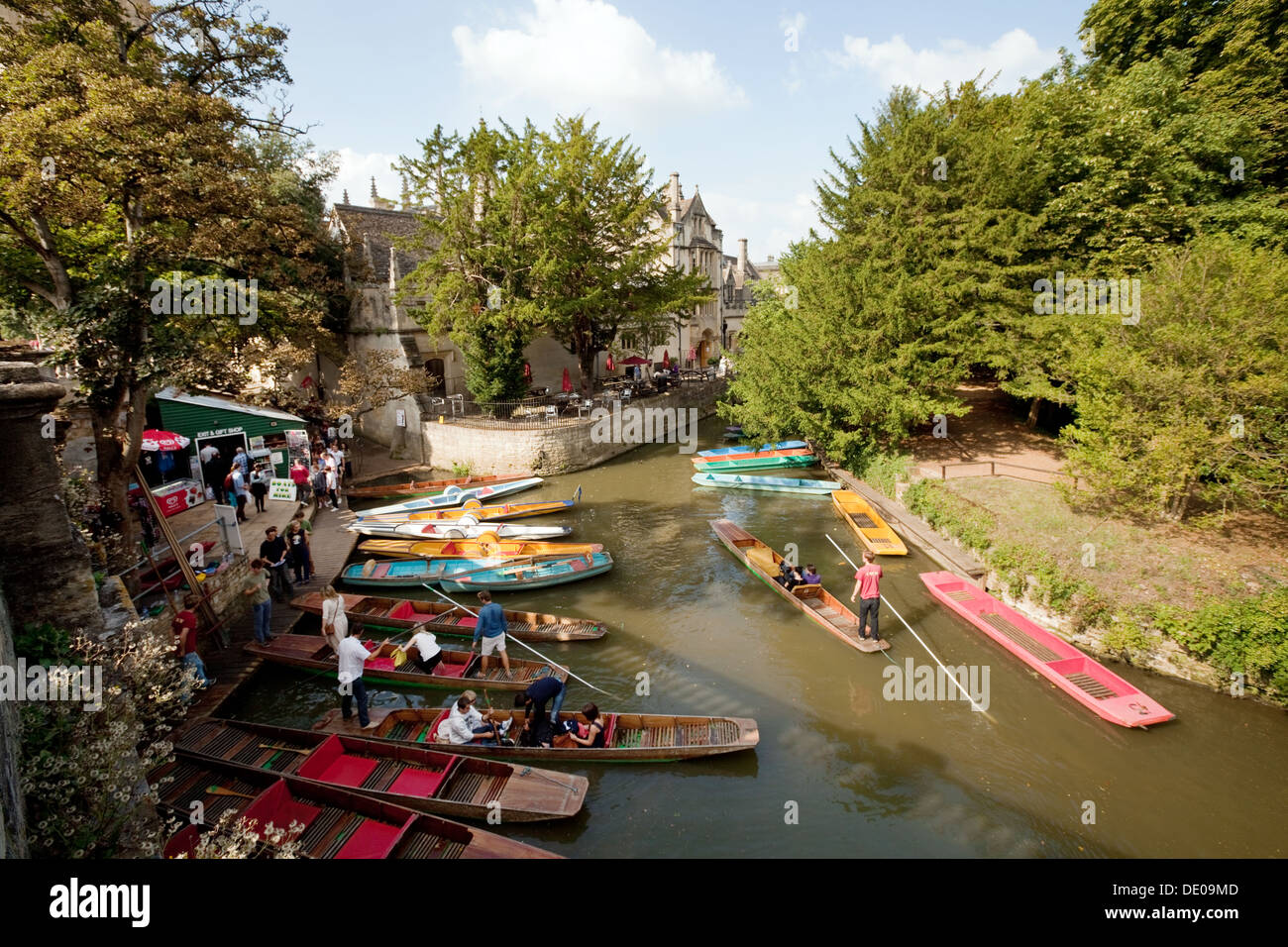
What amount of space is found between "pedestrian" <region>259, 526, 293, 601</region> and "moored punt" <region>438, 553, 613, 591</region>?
11.7 ft

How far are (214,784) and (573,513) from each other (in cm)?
1484

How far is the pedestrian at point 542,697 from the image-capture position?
30.9ft

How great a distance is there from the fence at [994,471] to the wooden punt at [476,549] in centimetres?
1272

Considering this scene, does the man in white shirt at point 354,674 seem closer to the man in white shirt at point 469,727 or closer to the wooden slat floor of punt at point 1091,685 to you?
the man in white shirt at point 469,727

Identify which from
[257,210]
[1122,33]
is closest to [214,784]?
[257,210]

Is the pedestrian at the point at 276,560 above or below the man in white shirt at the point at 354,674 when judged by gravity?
above

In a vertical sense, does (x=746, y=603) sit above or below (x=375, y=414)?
below

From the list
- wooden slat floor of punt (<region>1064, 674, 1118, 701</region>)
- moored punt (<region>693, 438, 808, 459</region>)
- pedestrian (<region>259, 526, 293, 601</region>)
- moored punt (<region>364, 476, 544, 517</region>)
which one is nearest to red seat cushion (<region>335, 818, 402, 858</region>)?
pedestrian (<region>259, 526, 293, 601</region>)

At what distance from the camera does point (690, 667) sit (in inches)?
496

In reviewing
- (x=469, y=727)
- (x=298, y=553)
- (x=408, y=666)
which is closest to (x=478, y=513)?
(x=298, y=553)

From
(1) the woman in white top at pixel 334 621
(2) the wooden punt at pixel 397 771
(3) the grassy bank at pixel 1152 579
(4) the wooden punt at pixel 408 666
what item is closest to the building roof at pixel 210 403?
(4) the wooden punt at pixel 408 666

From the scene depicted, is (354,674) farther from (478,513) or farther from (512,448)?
(512,448)
